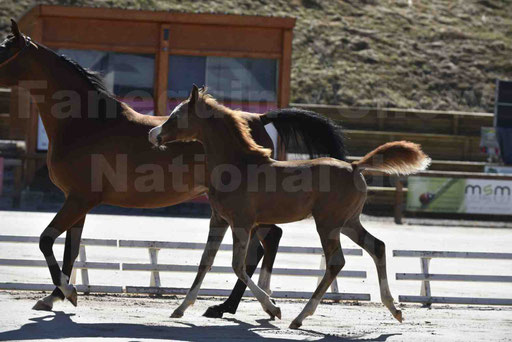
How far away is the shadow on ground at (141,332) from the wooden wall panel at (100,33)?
17.5 m

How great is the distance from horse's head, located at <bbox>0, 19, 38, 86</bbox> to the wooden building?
15.1 m

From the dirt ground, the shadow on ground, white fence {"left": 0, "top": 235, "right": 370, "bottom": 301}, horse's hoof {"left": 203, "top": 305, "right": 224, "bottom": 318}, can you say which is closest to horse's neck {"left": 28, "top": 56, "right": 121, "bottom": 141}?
white fence {"left": 0, "top": 235, "right": 370, "bottom": 301}

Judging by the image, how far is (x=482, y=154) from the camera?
29812 mm

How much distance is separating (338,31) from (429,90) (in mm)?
5358

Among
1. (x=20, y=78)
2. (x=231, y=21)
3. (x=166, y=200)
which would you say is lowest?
(x=166, y=200)

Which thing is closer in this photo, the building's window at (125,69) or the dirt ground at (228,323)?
the dirt ground at (228,323)

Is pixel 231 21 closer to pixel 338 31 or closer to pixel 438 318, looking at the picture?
pixel 338 31

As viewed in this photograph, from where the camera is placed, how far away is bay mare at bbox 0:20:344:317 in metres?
9.06

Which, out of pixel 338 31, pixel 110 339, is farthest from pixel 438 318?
pixel 338 31

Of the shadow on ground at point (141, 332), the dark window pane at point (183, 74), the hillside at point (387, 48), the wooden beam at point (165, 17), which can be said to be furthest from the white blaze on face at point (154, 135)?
the hillside at point (387, 48)

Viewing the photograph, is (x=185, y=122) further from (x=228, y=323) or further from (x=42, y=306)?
(x=42, y=306)

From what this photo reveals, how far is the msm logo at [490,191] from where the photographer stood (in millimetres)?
24578

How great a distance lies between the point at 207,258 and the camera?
882cm

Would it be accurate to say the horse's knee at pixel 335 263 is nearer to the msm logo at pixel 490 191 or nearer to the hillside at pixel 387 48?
the msm logo at pixel 490 191
